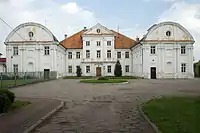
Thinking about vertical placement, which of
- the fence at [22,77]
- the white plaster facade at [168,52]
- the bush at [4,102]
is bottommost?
the bush at [4,102]

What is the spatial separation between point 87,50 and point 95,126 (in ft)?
183

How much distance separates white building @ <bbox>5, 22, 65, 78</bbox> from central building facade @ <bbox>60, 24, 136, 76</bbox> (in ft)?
32.4

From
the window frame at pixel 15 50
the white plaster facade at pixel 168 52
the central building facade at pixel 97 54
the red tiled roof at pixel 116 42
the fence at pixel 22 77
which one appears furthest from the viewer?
the red tiled roof at pixel 116 42

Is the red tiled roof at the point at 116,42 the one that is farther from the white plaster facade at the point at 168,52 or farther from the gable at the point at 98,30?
the white plaster facade at the point at 168,52

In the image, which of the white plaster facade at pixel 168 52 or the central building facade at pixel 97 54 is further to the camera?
the central building facade at pixel 97 54


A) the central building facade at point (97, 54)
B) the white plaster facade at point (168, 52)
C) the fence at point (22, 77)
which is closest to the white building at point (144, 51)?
the white plaster facade at point (168, 52)

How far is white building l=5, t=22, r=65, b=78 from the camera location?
5438 centimetres

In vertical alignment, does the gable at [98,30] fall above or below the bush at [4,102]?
above

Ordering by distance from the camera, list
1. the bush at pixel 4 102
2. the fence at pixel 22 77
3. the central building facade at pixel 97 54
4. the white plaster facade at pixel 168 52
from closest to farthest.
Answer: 1. the bush at pixel 4 102
2. the fence at pixel 22 77
3. the white plaster facade at pixel 168 52
4. the central building facade at pixel 97 54

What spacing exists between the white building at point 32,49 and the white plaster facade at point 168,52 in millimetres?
17204

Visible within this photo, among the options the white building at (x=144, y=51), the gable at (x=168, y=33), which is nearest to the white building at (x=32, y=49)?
the white building at (x=144, y=51)

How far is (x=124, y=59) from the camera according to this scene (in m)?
65.6

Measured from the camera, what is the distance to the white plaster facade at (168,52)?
54.3 meters

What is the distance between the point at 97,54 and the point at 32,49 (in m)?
15.9
